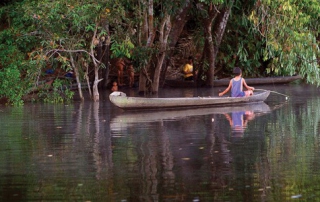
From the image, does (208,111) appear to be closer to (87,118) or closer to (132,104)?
(132,104)

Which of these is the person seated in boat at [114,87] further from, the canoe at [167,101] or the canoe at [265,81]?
the canoe at [167,101]

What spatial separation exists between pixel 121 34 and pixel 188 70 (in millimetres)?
10466

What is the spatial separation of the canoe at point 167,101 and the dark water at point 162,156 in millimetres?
324

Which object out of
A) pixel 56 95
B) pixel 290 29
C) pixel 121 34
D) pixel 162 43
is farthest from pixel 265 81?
pixel 56 95

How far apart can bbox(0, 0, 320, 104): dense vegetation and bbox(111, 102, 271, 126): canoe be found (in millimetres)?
4314

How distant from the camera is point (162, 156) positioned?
40.2 ft

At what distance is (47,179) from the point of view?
1034cm

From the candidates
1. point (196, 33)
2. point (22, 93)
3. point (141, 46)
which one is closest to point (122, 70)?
point (196, 33)

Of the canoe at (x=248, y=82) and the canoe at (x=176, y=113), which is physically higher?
the canoe at (x=248, y=82)

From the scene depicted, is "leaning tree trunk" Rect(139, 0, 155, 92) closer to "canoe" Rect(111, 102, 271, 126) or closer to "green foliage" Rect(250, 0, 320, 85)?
"green foliage" Rect(250, 0, 320, 85)

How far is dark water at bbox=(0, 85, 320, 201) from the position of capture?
30.7 ft

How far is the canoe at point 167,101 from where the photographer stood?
20856mm

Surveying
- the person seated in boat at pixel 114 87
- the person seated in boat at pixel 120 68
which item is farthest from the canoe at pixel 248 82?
the person seated in boat at pixel 114 87

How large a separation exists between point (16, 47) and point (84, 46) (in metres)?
2.18
